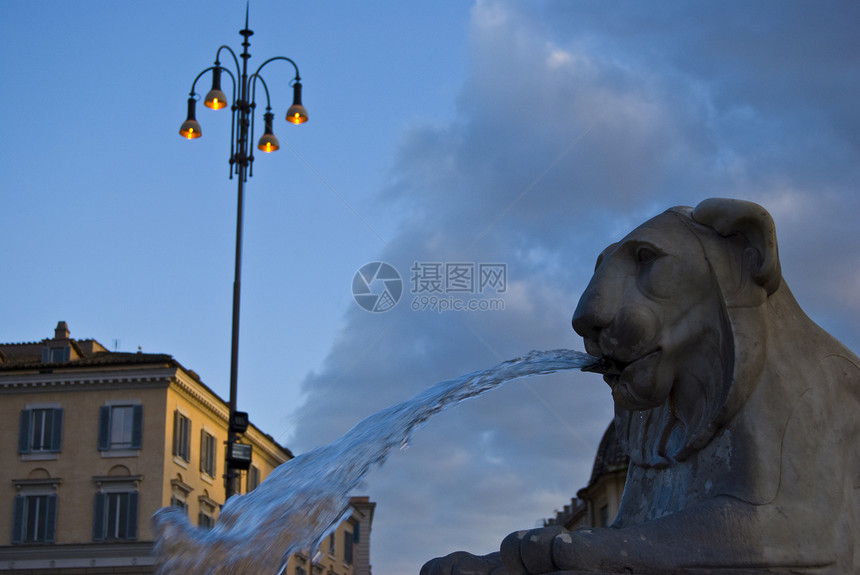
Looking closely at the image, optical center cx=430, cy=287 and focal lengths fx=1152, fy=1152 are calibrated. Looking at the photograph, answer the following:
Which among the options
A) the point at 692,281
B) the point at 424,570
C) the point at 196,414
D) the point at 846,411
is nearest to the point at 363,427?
the point at 424,570

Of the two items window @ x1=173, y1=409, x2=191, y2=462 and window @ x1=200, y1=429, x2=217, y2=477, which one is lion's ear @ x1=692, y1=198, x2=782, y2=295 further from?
window @ x1=200, y1=429, x2=217, y2=477

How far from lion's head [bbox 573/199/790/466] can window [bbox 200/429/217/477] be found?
162 feet

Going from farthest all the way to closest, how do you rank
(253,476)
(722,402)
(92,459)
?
1. (253,476)
2. (92,459)
3. (722,402)

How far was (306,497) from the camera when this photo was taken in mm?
3906

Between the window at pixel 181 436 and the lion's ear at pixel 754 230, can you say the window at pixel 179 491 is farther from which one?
the lion's ear at pixel 754 230

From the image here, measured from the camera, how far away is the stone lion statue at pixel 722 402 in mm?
3014

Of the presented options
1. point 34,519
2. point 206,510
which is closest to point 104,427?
point 34,519

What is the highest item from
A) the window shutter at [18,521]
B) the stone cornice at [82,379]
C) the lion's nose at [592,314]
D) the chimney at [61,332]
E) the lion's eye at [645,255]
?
the chimney at [61,332]

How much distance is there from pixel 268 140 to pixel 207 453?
3253cm

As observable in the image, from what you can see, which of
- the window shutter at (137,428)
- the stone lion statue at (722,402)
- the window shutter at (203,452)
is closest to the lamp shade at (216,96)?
the stone lion statue at (722,402)

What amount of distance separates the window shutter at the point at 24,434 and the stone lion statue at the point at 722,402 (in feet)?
159

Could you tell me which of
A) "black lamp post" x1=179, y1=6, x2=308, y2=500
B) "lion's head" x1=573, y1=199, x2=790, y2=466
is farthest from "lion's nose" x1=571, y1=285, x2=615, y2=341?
"black lamp post" x1=179, y1=6, x2=308, y2=500

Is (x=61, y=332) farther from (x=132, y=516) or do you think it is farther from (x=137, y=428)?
(x=132, y=516)

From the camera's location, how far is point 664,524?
3020 mm
